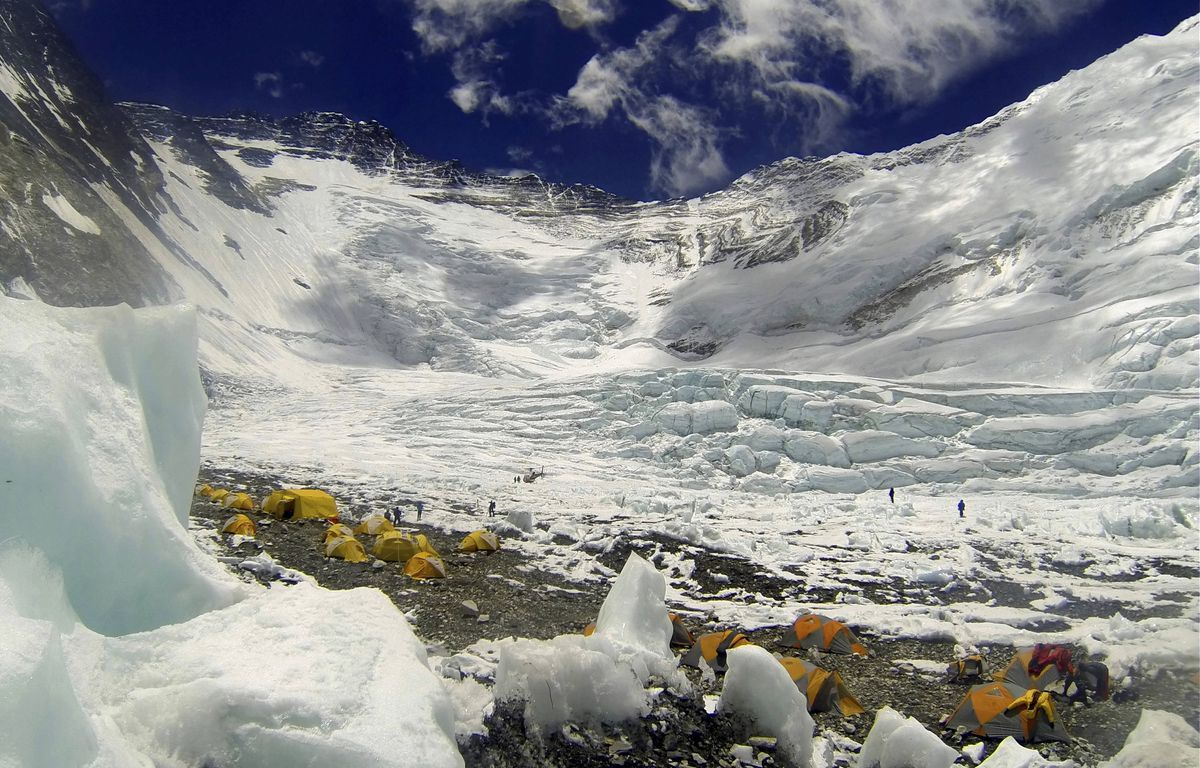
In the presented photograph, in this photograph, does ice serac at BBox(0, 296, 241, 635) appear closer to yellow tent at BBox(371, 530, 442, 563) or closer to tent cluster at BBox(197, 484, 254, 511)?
yellow tent at BBox(371, 530, 442, 563)

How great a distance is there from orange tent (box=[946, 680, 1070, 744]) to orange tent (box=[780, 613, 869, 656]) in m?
2.84

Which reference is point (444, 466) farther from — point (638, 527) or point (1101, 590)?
point (1101, 590)

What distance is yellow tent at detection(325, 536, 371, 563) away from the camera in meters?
14.8

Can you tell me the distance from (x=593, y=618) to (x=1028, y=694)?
22.6 feet

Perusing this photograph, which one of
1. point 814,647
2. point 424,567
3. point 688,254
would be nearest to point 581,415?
point 424,567

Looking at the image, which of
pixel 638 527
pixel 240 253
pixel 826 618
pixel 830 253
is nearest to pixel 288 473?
pixel 638 527

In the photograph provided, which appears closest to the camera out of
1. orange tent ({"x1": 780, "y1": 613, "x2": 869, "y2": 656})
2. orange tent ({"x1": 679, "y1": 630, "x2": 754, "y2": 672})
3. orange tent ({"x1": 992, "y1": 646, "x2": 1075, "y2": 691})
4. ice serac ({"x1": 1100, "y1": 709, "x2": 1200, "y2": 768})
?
ice serac ({"x1": 1100, "y1": 709, "x2": 1200, "y2": 768})

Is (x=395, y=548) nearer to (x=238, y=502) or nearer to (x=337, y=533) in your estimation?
(x=337, y=533)

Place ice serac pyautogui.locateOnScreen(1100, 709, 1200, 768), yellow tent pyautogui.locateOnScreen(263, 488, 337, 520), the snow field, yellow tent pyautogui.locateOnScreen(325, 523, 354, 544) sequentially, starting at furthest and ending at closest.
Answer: yellow tent pyautogui.locateOnScreen(263, 488, 337, 520)
yellow tent pyautogui.locateOnScreen(325, 523, 354, 544)
ice serac pyautogui.locateOnScreen(1100, 709, 1200, 768)
the snow field

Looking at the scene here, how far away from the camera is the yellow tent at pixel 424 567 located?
562 inches

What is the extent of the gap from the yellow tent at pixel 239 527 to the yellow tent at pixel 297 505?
2.35 meters

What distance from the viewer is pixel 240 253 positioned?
240 ft

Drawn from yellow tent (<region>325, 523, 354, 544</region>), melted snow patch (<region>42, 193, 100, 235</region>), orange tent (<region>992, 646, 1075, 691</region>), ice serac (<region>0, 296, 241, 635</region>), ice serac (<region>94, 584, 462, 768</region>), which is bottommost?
orange tent (<region>992, 646, 1075, 691</region>)

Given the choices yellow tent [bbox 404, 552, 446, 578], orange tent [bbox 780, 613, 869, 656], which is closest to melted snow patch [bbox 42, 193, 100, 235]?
yellow tent [bbox 404, 552, 446, 578]
